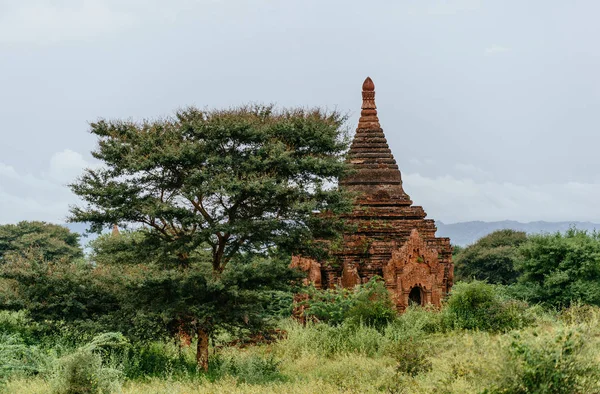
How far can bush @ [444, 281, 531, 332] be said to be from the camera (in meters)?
22.4

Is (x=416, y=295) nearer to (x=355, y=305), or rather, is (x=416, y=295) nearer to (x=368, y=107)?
(x=355, y=305)

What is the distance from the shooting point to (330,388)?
15078 millimetres

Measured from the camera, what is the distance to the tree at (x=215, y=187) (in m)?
17.7

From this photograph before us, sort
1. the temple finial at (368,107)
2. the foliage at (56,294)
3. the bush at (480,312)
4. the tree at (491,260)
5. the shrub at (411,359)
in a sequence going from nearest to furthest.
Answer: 1. the shrub at (411,359)
2. the foliage at (56,294)
3. the bush at (480,312)
4. the temple finial at (368,107)
5. the tree at (491,260)

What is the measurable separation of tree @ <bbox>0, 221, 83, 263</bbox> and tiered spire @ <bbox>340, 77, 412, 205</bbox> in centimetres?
2757

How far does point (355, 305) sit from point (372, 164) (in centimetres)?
644

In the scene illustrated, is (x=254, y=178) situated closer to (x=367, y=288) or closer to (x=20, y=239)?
(x=367, y=288)

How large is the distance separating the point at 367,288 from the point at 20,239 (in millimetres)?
34549

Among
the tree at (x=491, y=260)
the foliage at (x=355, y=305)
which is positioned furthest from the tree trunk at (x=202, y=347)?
the tree at (x=491, y=260)

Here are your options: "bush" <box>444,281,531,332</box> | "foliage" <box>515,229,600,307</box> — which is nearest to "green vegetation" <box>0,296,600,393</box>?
"bush" <box>444,281,531,332</box>

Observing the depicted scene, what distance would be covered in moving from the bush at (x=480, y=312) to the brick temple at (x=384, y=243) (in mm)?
2732

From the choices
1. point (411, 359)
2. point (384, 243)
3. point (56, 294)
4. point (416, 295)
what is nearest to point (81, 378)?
point (56, 294)

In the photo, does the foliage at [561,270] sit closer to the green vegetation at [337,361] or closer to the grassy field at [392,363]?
the grassy field at [392,363]

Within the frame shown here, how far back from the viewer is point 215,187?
56.8ft
